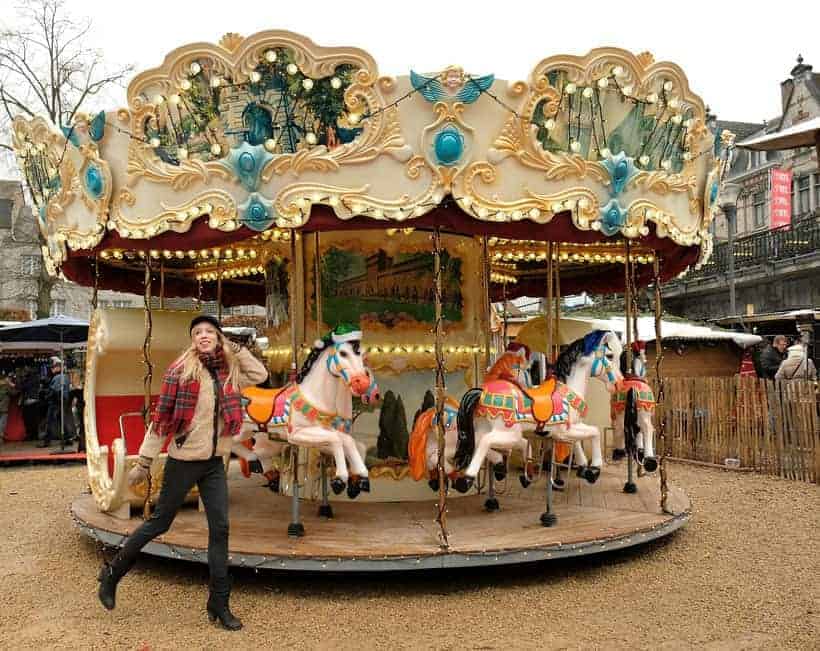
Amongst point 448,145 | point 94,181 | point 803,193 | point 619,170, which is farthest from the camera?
point 803,193

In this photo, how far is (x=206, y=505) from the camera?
5008 mm

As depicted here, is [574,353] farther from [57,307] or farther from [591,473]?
[57,307]

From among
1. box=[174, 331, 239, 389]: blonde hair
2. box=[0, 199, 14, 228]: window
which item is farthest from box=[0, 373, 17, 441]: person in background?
box=[0, 199, 14, 228]: window

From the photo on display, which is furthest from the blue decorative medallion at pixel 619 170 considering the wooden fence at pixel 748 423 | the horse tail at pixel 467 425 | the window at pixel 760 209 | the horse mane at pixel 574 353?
the window at pixel 760 209

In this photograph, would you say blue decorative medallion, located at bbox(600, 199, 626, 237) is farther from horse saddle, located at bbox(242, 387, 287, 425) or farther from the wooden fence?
the wooden fence

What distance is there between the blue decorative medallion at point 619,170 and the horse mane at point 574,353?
164 centimetres

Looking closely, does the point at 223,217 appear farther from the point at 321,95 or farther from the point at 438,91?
the point at 438,91

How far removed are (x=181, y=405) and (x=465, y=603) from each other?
2.44 meters

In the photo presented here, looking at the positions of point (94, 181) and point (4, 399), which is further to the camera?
point (4, 399)

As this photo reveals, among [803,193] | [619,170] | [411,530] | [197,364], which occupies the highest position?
[803,193]

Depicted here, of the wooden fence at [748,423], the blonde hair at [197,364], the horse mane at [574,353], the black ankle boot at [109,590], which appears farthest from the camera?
the wooden fence at [748,423]

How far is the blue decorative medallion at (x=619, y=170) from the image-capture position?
6207mm

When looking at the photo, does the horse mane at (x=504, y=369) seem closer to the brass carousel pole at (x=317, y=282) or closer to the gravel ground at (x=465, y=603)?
the gravel ground at (x=465, y=603)

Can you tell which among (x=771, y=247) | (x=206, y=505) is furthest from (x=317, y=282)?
(x=771, y=247)
